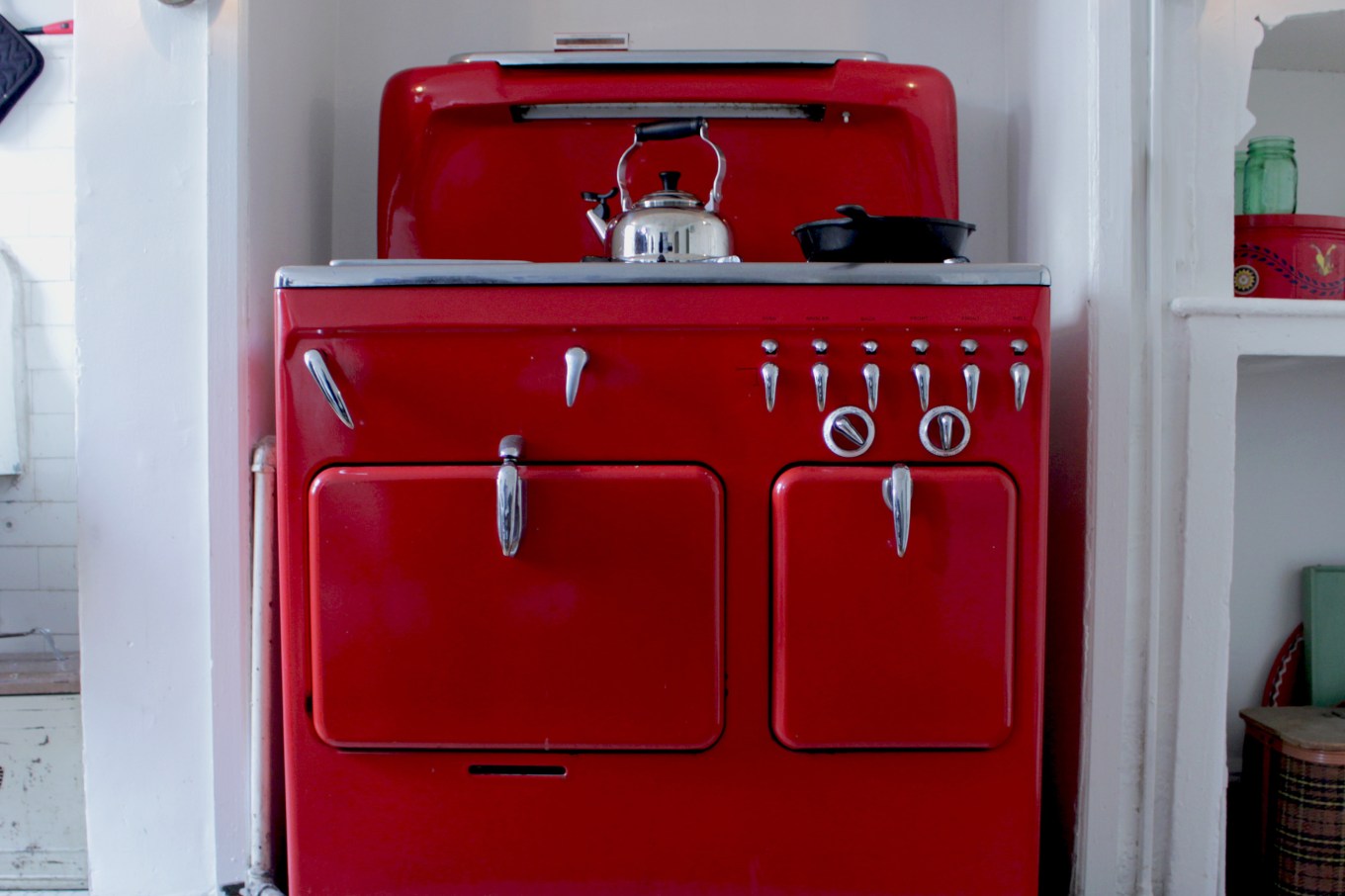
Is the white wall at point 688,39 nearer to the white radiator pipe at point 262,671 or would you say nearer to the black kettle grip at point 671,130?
the black kettle grip at point 671,130

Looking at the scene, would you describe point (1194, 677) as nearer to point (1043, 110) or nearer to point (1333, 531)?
point (1333, 531)

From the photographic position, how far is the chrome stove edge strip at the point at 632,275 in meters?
1.38

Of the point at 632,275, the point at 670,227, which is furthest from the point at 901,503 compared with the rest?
the point at 670,227

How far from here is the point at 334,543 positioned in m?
1.38

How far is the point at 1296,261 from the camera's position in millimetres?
1690

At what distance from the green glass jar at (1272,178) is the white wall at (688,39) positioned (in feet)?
1.69

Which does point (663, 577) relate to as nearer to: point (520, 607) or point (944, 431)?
point (520, 607)

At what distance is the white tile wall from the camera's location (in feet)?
8.12

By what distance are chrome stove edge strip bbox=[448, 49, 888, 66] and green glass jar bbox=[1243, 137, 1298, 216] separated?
0.80 metres

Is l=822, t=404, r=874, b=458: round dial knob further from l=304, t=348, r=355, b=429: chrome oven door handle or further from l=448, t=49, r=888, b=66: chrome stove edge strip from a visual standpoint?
l=448, t=49, r=888, b=66: chrome stove edge strip

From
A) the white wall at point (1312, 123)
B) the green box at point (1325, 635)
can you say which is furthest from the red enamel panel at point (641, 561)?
the white wall at point (1312, 123)

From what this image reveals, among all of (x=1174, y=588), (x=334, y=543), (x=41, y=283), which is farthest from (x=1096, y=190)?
(x=41, y=283)

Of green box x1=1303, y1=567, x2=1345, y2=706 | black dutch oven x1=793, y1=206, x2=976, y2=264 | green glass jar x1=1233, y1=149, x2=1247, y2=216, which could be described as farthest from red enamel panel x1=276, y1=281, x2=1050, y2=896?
green box x1=1303, y1=567, x2=1345, y2=706

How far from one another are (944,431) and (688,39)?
4.30 ft
